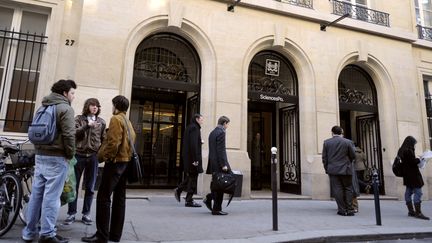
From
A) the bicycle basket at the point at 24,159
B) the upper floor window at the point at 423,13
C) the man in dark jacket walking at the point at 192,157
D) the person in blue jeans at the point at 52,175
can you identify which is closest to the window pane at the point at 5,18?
the bicycle basket at the point at 24,159

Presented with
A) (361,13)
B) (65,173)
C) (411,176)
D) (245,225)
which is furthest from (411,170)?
(65,173)

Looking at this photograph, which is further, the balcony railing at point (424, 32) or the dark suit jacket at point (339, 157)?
the balcony railing at point (424, 32)

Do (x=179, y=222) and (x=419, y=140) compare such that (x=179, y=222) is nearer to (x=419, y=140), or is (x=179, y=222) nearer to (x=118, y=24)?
(x=118, y=24)

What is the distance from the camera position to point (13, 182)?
420cm

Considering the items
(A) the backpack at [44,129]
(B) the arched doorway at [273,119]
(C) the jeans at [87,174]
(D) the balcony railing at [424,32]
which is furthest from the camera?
(D) the balcony railing at [424,32]

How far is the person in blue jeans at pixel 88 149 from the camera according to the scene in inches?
192

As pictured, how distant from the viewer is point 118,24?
850 cm

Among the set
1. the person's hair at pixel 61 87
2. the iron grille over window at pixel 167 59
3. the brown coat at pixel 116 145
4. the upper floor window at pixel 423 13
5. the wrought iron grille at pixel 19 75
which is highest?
the upper floor window at pixel 423 13

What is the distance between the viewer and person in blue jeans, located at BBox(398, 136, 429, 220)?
730cm

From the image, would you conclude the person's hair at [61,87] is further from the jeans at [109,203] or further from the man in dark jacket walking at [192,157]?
the man in dark jacket walking at [192,157]

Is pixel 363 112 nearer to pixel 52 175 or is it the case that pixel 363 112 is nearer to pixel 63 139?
pixel 63 139

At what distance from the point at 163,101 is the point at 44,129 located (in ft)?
23.7

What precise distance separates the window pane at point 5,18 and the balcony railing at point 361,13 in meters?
9.76

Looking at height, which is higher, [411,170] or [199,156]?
[199,156]
